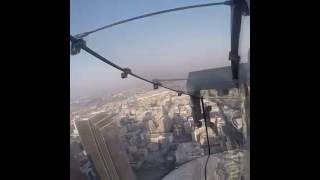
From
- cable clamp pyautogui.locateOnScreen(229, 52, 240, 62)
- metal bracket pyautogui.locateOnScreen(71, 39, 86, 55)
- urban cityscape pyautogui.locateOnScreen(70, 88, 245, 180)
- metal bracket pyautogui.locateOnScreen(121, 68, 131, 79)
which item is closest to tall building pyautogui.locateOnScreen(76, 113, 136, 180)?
urban cityscape pyautogui.locateOnScreen(70, 88, 245, 180)

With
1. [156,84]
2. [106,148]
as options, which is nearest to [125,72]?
[156,84]

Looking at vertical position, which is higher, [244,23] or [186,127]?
[244,23]

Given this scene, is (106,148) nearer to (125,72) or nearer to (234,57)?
(125,72)

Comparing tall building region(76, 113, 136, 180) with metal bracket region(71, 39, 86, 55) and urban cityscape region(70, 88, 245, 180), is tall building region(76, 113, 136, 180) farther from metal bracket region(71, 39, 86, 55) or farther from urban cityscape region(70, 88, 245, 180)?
metal bracket region(71, 39, 86, 55)

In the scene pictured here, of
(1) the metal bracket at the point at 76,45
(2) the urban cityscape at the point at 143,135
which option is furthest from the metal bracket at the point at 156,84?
(1) the metal bracket at the point at 76,45
